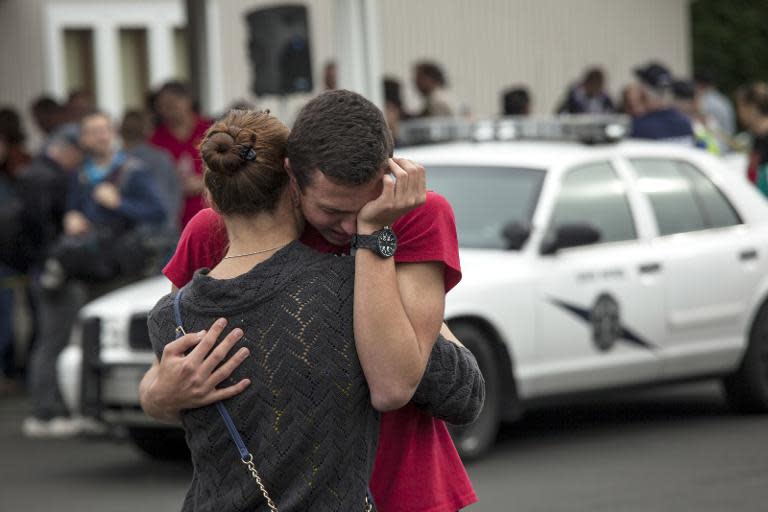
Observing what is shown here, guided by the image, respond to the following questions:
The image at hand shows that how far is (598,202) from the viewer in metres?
9.38

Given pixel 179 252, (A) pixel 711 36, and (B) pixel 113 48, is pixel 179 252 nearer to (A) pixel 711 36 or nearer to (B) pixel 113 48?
(B) pixel 113 48

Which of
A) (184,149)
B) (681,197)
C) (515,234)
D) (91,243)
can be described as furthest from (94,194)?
(681,197)

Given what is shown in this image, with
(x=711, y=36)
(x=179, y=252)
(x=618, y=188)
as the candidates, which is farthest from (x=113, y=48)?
(x=711, y=36)

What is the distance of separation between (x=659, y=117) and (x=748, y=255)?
330cm

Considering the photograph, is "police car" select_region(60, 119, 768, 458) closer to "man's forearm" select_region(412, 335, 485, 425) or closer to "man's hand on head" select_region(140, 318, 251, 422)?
"man's forearm" select_region(412, 335, 485, 425)

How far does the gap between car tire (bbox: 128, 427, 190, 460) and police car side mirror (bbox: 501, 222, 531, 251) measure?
201 cm

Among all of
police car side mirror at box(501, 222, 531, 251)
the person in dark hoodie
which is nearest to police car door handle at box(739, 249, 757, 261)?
police car side mirror at box(501, 222, 531, 251)

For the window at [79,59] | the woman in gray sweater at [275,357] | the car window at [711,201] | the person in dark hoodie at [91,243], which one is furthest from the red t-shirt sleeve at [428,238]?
the window at [79,59]

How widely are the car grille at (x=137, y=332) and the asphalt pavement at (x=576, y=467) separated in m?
0.71

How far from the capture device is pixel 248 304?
10.1 ft

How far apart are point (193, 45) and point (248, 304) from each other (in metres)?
13.1

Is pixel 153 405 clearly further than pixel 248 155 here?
Yes

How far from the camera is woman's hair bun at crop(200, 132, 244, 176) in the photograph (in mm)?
3111

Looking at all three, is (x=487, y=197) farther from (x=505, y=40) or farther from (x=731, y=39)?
(x=731, y=39)
